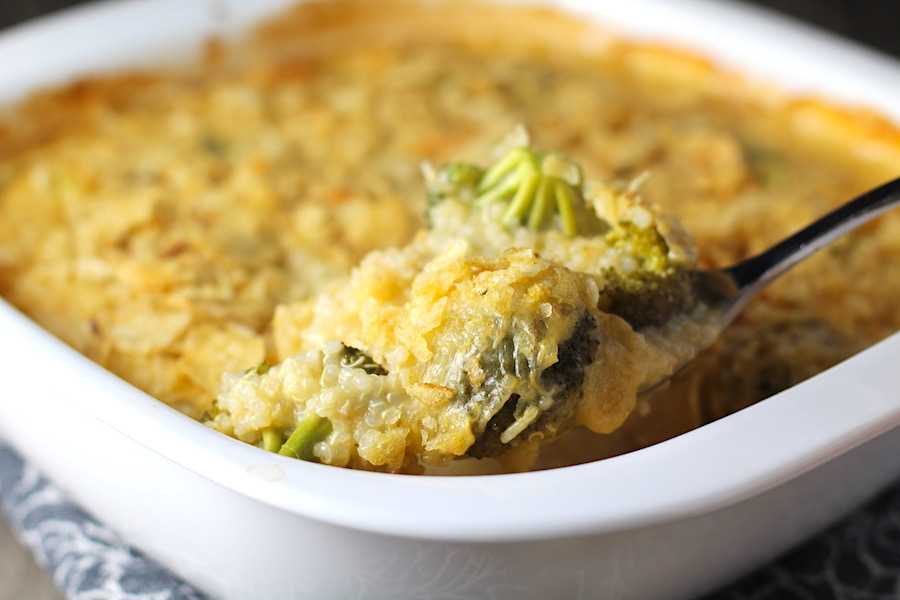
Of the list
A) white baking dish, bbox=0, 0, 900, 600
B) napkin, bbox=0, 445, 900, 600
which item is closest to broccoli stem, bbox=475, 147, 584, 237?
white baking dish, bbox=0, 0, 900, 600

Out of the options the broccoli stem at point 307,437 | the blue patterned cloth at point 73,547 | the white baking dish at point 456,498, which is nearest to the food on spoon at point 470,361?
the broccoli stem at point 307,437

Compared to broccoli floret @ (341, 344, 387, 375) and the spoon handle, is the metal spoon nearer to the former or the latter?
the spoon handle

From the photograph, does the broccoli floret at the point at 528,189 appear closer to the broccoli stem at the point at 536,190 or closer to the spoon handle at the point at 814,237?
the broccoli stem at the point at 536,190

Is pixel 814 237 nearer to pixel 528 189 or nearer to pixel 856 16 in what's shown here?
pixel 528 189

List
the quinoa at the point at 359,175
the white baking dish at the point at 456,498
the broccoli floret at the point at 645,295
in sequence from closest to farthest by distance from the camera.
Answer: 1. the white baking dish at the point at 456,498
2. the broccoli floret at the point at 645,295
3. the quinoa at the point at 359,175

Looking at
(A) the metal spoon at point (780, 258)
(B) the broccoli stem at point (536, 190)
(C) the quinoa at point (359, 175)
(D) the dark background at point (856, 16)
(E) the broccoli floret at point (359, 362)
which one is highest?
(B) the broccoli stem at point (536, 190)

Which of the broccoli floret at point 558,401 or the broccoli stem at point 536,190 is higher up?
the broccoli stem at point 536,190
